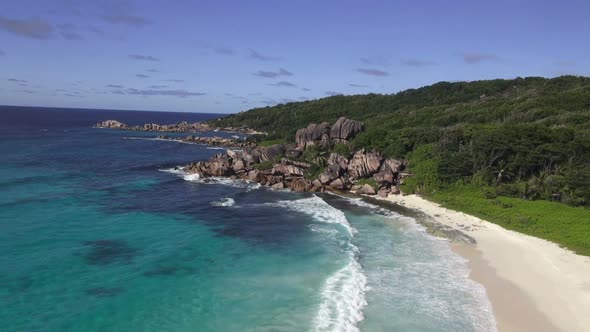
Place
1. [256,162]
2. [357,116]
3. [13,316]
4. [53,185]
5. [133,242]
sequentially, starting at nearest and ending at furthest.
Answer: [13,316]
[133,242]
[53,185]
[256,162]
[357,116]

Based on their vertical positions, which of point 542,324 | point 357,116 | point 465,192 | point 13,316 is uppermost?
point 357,116

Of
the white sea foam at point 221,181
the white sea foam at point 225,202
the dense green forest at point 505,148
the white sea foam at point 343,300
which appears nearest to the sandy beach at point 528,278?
the white sea foam at point 343,300

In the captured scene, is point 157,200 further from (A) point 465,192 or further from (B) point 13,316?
(A) point 465,192

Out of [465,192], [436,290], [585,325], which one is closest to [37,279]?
[436,290]

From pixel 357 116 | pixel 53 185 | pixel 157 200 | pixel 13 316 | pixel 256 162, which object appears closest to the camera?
pixel 13 316

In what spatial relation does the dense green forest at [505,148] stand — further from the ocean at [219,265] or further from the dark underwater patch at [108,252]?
the dark underwater patch at [108,252]
